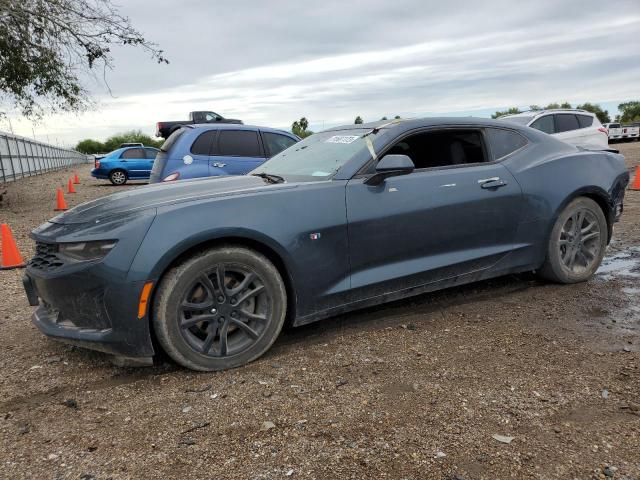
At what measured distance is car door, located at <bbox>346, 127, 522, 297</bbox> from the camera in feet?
11.1

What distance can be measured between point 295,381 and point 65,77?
41.4ft

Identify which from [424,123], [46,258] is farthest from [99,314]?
[424,123]

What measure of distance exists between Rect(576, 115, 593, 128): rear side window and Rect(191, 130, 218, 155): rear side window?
9.37 m

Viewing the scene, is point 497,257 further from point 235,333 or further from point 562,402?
point 235,333

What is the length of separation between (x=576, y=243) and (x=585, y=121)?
31.6 ft

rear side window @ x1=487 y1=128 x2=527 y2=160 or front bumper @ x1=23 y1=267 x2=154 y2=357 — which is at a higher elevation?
rear side window @ x1=487 y1=128 x2=527 y2=160

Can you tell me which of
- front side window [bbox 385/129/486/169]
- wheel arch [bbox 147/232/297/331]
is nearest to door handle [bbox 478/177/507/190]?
front side window [bbox 385/129/486/169]

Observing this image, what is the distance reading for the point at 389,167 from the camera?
337cm

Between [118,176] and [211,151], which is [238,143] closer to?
[211,151]

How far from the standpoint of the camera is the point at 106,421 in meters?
2.57

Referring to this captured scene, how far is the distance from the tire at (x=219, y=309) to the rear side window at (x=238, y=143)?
529 cm

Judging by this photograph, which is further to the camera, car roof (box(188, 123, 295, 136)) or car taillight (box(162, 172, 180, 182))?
car roof (box(188, 123, 295, 136))

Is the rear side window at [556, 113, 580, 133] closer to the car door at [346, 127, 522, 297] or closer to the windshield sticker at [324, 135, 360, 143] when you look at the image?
the car door at [346, 127, 522, 297]

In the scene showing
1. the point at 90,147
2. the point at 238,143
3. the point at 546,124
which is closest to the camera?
A: the point at 238,143
